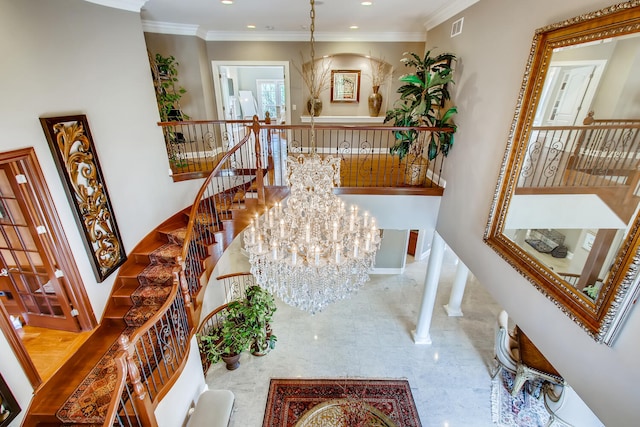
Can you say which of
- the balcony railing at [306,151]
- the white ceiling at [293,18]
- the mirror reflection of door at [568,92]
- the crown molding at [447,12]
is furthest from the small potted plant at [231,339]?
the crown molding at [447,12]

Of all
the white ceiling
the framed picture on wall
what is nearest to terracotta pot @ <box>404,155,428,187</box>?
the white ceiling

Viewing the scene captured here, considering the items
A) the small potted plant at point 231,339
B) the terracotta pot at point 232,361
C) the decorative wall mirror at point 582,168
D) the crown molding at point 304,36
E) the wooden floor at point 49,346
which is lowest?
the terracotta pot at point 232,361

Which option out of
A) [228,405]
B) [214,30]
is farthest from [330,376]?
[214,30]

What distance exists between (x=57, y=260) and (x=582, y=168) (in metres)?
4.96

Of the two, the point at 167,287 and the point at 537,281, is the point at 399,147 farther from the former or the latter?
the point at 167,287

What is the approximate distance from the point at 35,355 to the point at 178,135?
13.8 ft

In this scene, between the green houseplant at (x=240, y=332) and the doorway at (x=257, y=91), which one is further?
the doorway at (x=257, y=91)

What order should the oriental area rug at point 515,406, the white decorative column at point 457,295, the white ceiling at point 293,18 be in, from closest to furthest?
the white ceiling at point 293,18 < the oriental area rug at point 515,406 < the white decorative column at point 457,295

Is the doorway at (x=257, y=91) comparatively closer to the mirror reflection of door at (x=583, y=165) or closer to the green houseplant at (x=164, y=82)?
the green houseplant at (x=164, y=82)

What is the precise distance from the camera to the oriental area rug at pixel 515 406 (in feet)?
15.2

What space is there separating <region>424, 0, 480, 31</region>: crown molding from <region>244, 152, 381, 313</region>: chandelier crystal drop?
3.30m

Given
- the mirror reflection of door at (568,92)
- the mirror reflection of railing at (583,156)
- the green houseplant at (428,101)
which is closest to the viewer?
the mirror reflection of railing at (583,156)

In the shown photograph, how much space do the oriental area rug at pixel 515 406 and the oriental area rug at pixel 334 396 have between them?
1.36 meters

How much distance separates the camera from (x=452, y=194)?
4359mm
